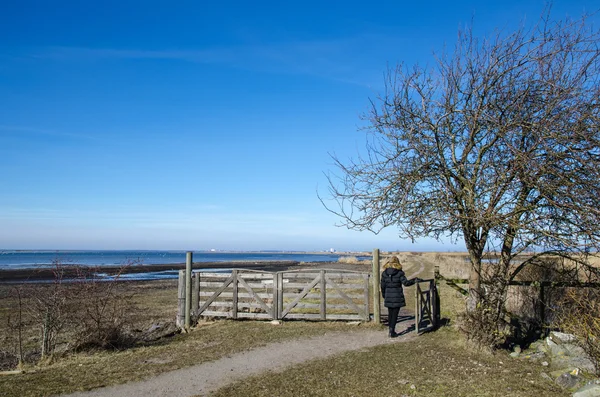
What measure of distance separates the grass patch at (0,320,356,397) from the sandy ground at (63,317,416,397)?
39 cm

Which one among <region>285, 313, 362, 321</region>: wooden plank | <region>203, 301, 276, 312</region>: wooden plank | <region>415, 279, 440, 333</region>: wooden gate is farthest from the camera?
<region>203, 301, 276, 312</region>: wooden plank

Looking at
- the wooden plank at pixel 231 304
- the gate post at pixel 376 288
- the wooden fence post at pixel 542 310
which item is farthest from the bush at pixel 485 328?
the wooden plank at pixel 231 304

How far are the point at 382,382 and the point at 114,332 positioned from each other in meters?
6.95

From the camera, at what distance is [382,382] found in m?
7.90

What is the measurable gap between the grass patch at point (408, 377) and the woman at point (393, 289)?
5.33 ft

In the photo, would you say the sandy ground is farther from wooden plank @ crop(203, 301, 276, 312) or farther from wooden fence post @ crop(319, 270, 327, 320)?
wooden plank @ crop(203, 301, 276, 312)

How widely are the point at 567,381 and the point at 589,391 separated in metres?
0.89

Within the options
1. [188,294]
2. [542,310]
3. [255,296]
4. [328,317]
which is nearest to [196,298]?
[188,294]

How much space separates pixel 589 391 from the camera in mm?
6430

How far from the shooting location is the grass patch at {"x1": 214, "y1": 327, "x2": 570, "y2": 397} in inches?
289

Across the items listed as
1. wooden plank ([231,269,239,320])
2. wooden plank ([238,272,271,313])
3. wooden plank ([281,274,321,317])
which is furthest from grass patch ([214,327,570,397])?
wooden plank ([231,269,239,320])

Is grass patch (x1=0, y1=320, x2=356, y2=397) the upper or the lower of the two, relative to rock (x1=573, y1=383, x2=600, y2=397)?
lower

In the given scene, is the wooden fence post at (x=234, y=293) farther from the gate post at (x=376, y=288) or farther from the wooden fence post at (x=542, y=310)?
the wooden fence post at (x=542, y=310)

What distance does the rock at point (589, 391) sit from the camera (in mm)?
6330
